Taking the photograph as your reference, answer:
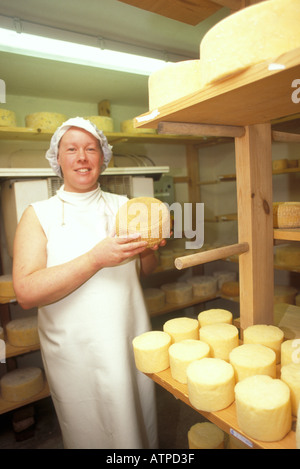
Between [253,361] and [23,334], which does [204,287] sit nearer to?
[23,334]

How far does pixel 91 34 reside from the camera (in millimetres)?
2283

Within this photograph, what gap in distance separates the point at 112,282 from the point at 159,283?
214 centimetres

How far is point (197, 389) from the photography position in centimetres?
83

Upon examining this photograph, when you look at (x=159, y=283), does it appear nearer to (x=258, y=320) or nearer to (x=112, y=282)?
(x=112, y=282)

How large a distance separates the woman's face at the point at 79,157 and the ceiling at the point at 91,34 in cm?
97

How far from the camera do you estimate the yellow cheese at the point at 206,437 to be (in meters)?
1.50

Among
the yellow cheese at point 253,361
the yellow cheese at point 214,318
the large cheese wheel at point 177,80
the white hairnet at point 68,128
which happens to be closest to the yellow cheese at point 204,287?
the white hairnet at point 68,128

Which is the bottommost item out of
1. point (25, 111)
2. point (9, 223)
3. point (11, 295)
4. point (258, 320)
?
point (11, 295)

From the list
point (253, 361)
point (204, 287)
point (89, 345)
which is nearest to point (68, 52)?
point (89, 345)

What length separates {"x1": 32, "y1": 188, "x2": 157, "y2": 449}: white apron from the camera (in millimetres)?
1536

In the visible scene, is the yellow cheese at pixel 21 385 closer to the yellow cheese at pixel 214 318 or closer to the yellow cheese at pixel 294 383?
the yellow cheese at pixel 214 318

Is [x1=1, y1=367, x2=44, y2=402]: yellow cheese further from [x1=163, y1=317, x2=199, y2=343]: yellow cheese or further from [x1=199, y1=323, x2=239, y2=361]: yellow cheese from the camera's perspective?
[x1=199, y1=323, x2=239, y2=361]: yellow cheese

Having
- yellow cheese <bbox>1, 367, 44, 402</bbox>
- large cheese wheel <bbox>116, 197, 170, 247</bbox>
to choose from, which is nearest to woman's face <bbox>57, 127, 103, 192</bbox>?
large cheese wheel <bbox>116, 197, 170, 247</bbox>
